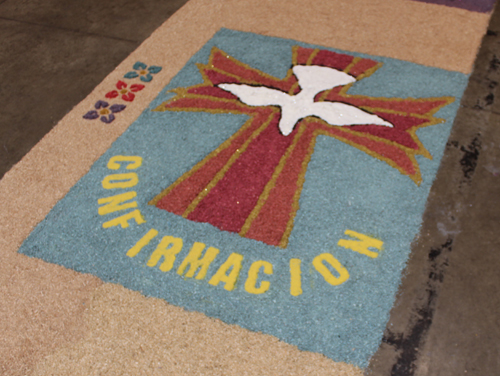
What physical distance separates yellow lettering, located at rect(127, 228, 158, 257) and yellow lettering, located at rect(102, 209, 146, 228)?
3.3 inches

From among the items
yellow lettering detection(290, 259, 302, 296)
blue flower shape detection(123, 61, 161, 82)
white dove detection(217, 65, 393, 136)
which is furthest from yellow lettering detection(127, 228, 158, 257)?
blue flower shape detection(123, 61, 161, 82)

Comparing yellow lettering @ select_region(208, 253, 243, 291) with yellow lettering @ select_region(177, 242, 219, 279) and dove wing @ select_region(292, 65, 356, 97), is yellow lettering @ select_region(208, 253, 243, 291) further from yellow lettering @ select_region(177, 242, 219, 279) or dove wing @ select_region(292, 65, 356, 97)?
dove wing @ select_region(292, 65, 356, 97)

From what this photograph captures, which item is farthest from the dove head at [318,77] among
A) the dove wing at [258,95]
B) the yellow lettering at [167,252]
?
the yellow lettering at [167,252]

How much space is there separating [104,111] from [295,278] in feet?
5.29

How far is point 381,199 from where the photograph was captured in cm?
207

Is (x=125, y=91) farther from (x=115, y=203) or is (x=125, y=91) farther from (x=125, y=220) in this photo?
(x=125, y=220)

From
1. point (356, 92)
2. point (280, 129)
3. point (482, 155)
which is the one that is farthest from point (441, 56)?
point (280, 129)

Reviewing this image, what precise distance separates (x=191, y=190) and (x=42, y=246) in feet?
2.38

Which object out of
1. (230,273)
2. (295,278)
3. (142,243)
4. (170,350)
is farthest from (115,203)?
(295,278)

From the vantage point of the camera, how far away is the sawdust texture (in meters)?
1.55

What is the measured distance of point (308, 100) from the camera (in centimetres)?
262

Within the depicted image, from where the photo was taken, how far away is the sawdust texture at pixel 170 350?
155 cm

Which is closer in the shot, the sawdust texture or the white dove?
the sawdust texture

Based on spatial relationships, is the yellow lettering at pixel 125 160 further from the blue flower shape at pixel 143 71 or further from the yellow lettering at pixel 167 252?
the blue flower shape at pixel 143 71
